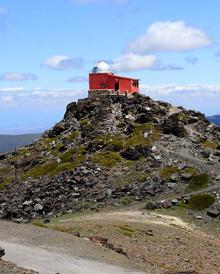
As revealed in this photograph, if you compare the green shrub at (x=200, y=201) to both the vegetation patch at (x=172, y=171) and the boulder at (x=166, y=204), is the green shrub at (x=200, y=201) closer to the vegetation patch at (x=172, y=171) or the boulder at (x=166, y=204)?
the boulder at (x=166, y=204)

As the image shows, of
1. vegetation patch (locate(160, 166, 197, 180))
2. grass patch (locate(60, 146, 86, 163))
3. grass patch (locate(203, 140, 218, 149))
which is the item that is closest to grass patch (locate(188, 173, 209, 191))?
vegetation patch (locate(160, 166, 197, 180))

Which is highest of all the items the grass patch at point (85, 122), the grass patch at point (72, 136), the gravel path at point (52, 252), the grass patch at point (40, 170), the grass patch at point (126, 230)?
the grass patch at point (85, 122)

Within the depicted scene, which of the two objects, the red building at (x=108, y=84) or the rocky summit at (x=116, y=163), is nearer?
the rocky summit at (x=116, y=163)

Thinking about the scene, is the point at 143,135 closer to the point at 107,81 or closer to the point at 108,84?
the point at 108,84

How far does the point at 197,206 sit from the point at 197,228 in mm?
9162

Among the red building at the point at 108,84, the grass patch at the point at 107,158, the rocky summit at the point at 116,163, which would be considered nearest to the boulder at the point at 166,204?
the rocky summit at the point at 116,163

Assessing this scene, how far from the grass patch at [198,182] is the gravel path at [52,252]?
134ft

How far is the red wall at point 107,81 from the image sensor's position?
13788 cm

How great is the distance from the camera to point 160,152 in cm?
10662

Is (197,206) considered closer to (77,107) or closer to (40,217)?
(40,217)

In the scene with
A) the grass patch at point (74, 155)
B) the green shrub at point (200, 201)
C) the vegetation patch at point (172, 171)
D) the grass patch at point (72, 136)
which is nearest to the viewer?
the green shrub at point (200, 201)

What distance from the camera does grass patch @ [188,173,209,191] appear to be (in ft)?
305

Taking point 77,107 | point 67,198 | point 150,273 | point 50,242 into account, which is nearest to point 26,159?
point 77,107

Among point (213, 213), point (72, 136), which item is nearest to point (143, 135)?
point (72, 136)
